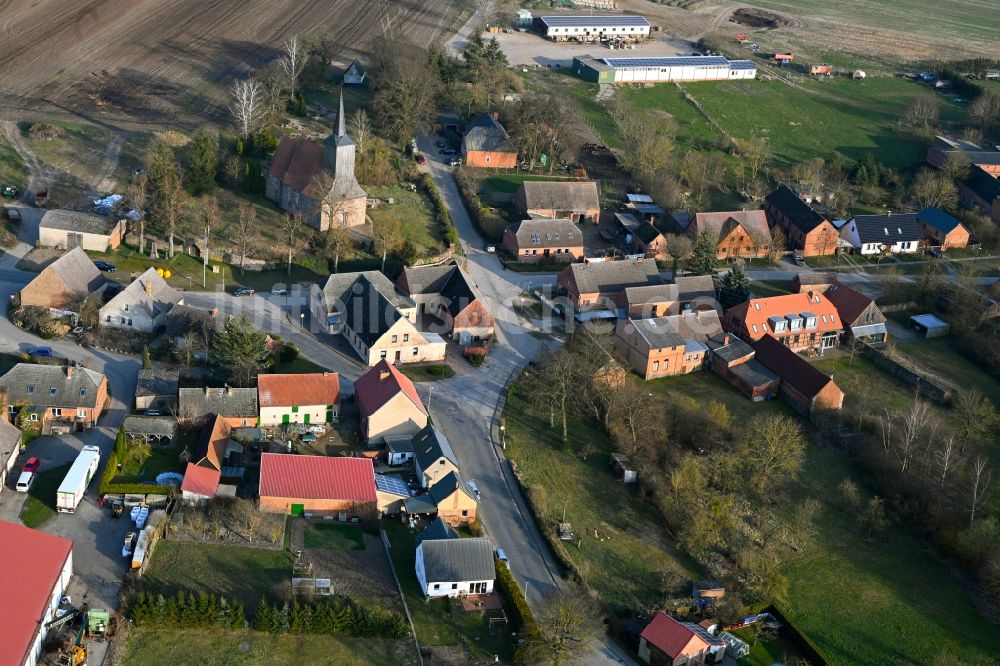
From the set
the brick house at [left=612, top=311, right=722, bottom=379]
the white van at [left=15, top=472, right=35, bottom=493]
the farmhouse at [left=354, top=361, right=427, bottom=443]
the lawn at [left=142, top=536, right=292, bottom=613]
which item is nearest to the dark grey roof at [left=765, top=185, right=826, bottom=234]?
the brick house at [left=612, top=311, right=722, bottom=379]

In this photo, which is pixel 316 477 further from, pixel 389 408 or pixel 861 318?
pixel 861 318

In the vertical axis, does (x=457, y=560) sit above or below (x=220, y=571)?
above

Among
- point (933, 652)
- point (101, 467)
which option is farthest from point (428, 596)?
point (933, 652)

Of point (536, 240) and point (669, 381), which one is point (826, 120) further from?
point (669, 381)

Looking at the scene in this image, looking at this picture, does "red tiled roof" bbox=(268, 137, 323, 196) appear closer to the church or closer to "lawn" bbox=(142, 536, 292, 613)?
the church

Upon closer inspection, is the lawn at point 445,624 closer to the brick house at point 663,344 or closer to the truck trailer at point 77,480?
the truck trailer at point 77,480

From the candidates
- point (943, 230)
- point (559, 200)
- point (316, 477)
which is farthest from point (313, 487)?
point (943, 230)
